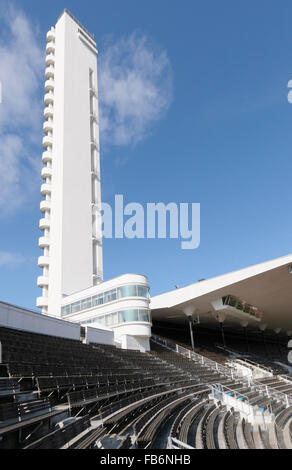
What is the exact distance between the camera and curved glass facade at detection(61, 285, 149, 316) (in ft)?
94.9

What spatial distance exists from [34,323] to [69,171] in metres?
28.0

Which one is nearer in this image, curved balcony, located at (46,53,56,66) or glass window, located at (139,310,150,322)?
glass window, located at (139,310,150,322)

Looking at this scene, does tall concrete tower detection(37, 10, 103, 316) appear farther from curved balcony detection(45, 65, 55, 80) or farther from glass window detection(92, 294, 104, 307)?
glass window detection(92, 294, 104, 307)

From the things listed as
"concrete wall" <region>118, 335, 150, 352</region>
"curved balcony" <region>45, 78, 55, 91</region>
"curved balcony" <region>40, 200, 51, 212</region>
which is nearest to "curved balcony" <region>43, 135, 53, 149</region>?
"curved balcony" <region>45, 78, 55, 91</region>

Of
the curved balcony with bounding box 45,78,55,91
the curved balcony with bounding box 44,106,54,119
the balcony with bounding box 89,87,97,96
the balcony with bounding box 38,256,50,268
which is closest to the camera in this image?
the balcony with bounding box 38,256,50,268

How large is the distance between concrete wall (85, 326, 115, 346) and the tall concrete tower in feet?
40.4

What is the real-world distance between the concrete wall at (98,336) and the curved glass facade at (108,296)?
12.2 feet

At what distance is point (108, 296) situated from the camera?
3036 centimetres

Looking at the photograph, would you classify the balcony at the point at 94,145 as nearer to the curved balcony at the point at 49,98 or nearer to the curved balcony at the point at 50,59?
the curved balcony at the point at 49,98

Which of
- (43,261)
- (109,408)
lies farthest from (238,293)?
(109,408)

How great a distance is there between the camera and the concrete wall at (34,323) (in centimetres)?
1619

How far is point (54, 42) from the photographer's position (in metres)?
51.3

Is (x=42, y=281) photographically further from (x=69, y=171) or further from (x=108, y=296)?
(x=69, y=171)
